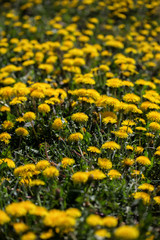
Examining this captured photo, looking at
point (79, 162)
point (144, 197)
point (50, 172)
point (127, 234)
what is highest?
point (127, 234)

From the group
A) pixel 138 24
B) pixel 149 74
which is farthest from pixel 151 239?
pixel 138 24

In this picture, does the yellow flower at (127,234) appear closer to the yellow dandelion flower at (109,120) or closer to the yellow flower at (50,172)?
the yellow flower at (50,172)

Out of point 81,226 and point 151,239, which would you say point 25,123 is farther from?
point 151,239

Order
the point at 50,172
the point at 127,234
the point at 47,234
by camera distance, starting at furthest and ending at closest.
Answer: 1. the point at 50,172
2. the point at 47,234
3. the point at 127,234

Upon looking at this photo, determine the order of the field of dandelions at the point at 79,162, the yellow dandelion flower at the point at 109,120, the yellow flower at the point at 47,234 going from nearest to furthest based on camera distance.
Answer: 1. the yellow flower at the point at 47,234
2. the field of dandelions at the point at 79,162
3. the yellow dandelion flower at the point at 109,120

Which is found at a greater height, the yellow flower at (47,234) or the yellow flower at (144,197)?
the yellow flower at (47,234)

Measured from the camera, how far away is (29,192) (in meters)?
2.71

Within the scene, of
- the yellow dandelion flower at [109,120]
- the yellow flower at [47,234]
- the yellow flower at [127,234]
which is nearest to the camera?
the yellow flower at [127,234]

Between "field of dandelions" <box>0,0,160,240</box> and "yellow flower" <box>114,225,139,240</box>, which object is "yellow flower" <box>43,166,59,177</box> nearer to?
"field of dandelions" <box>0,0,160,240</box>

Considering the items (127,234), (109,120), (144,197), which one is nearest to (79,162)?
(109,120)

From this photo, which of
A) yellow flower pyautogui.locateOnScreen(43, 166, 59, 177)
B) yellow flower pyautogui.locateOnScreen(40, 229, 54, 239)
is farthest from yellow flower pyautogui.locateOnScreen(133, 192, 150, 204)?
yellow flower pyautogui.locateOnScreen(40, 229, 54, 239)

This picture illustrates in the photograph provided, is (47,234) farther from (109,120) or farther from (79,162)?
(109,120)

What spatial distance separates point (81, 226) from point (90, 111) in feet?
6.61

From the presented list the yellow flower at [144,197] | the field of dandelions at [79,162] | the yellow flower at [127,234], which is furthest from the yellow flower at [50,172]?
the yellow flower at [127,234]
